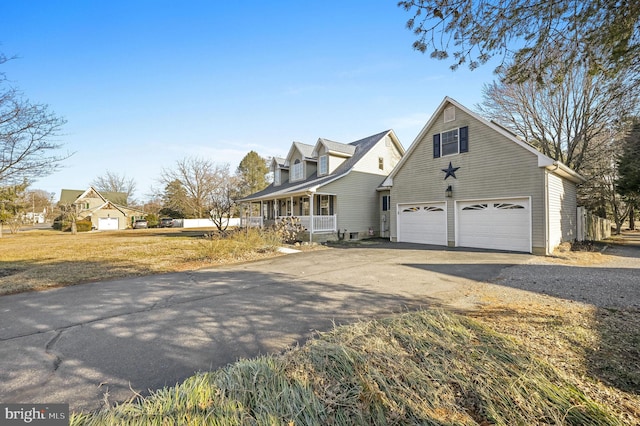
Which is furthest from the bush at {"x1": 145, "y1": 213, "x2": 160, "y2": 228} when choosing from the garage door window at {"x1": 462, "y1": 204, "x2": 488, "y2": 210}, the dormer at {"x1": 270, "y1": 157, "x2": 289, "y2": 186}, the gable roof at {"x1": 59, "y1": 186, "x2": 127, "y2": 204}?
the garage door window at {"x1": 462, "y1": 204, "x2": 488, "y2": 210}

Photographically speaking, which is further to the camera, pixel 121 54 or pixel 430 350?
pixel 121 54

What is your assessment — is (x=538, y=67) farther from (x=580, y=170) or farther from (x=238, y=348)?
(x=580, y=170)

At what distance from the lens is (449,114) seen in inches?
542

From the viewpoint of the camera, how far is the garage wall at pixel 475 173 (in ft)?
36.1

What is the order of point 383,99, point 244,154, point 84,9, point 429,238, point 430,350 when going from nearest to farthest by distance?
point 430,350 → point 84,9 → point 383,99 → point 429,238 → point 244,154

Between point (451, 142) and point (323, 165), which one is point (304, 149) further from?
point (451, 142)

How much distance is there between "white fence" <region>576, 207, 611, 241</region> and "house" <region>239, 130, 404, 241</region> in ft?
35.5

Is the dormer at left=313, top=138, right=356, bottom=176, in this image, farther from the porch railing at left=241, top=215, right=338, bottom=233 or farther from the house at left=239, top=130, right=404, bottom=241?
the porch railing at left=241, top=215, right=338, bottom=233

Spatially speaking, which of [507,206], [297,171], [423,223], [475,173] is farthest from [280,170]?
[507,206]

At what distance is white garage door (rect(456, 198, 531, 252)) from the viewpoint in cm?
1138

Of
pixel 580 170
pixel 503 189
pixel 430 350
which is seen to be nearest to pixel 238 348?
pixel 430 350

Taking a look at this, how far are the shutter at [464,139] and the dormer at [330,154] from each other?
8484 mm

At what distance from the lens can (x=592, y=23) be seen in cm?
409

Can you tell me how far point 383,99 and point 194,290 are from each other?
9.15m
